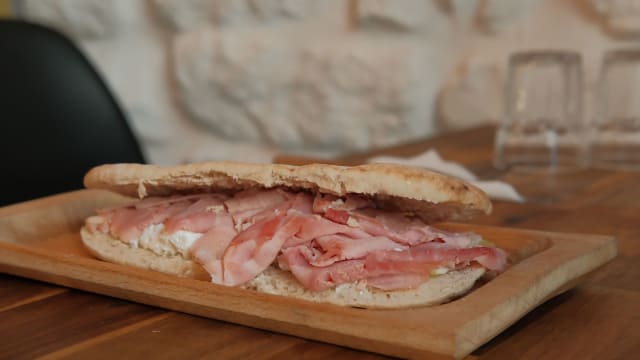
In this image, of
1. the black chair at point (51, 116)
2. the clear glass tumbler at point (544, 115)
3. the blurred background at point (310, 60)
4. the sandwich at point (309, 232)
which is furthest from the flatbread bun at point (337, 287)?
the blurred background at point (310, 60)

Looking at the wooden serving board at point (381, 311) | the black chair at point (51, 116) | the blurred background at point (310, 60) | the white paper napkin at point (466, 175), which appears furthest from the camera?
the blurred background at point (310, 60)

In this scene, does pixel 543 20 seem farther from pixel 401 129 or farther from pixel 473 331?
pixel 473 331

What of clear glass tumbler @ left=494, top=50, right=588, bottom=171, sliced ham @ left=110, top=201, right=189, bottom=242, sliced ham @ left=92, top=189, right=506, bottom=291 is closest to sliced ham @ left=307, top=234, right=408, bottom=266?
sliced ham @ left=92, top=189, right=506, bottom=291

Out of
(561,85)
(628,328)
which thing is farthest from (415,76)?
(628,328)

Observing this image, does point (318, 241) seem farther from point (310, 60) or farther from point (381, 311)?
point (310, 60)

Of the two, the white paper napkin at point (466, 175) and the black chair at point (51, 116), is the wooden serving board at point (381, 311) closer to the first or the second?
the white paper napkin at point (466, 175)

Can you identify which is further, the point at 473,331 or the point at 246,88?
the point at 246,88
